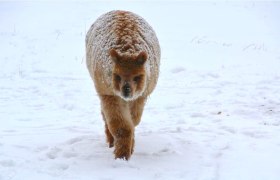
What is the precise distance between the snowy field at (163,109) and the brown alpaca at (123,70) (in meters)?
0.44

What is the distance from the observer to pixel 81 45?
13.7 meters

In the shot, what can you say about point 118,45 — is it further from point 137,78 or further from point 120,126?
point 120,126

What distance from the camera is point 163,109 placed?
766 cm

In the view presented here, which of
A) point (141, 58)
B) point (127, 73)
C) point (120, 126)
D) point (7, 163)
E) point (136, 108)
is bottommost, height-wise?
point (7, 163)

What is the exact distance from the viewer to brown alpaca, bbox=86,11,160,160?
180 inches

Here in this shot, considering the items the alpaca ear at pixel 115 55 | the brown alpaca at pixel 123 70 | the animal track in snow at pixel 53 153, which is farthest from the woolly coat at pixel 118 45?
the animal track in snow at pixel 53 153

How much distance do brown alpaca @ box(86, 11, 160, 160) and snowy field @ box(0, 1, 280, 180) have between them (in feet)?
1.44

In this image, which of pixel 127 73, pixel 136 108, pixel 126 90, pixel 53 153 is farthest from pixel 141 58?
pixel 53 153

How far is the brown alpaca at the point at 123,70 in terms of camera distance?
457 cm

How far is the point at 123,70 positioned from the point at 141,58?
24 centimetres

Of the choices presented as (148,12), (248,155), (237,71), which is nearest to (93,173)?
(248,155)

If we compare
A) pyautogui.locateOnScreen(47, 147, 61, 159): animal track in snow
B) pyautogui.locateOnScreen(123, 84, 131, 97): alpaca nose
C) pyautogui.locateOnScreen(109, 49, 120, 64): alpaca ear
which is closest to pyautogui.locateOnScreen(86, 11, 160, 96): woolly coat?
pyautogui.locateOnScreen(109, 49, 120, 64): alpaca ear

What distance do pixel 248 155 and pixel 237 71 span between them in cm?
569

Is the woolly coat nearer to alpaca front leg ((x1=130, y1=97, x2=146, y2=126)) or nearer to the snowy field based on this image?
alpaca front leg ((x1=130, y1=97, x2=146, y2=126))
